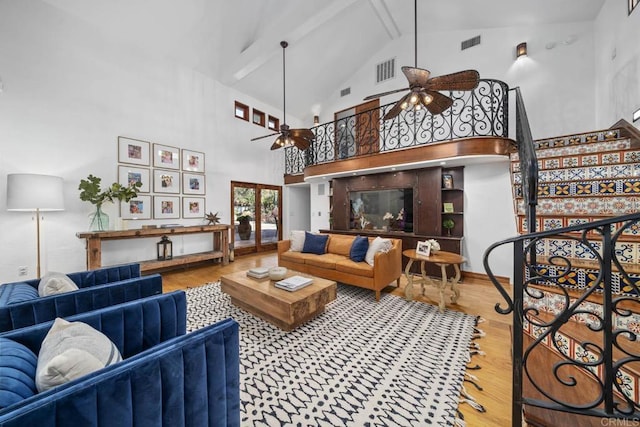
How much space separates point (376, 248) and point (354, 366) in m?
1.86

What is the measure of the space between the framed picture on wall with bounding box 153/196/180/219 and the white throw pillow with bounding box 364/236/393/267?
13.9 feet

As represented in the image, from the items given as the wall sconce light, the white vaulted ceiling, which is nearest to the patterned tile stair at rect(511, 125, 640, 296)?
A: the wall sconce light

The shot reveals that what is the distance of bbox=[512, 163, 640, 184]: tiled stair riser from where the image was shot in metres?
2.37

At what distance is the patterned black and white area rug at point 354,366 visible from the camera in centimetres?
158

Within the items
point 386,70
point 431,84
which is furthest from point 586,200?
point 386,70

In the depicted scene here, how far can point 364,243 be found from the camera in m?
3.85

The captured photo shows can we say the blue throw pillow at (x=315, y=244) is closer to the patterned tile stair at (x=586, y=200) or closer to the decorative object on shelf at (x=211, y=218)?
the decorative object on shelf at (x=211, y=218)

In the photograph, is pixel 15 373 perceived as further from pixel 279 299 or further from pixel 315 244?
pixel 315 244

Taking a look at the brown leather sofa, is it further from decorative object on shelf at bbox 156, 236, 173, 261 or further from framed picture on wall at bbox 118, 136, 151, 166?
framed picture on wall at bbox 118, 136, 151, 166

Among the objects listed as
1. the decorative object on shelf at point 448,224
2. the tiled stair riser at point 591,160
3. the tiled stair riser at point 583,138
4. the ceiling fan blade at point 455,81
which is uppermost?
the ceiling fan blade at point 455,81

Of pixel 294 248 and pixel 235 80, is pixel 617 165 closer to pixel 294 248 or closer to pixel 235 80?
pixel 294 248

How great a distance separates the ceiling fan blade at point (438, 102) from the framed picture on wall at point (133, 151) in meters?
5.17

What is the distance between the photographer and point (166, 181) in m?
5.09
